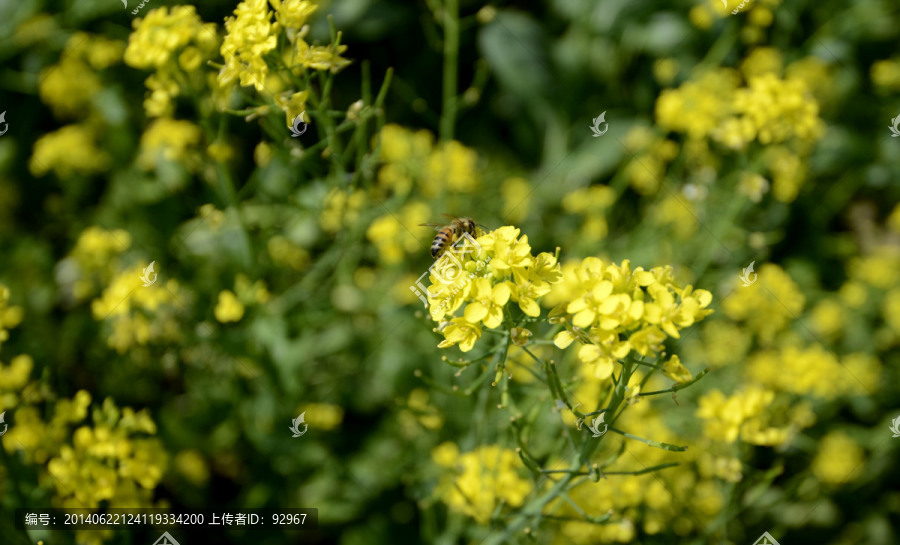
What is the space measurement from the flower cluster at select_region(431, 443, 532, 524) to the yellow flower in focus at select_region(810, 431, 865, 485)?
1862 millimetres

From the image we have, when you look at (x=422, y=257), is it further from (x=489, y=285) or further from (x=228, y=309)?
(x=489, y=285)

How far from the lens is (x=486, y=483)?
90.1 inches

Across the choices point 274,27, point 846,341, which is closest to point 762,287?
point 846,341

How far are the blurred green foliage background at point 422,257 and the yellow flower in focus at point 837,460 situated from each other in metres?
0.02

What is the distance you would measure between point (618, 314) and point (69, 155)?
3.70 m

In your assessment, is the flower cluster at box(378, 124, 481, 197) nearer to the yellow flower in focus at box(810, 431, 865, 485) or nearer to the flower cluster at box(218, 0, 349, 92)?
the flower cluster at box(218, 0, 349, 92)

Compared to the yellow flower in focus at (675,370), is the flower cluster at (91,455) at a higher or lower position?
lower

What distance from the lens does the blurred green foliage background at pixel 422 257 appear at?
235 centimetres

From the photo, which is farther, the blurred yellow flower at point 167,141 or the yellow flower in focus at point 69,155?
the yellow flower in focus at point 69,155

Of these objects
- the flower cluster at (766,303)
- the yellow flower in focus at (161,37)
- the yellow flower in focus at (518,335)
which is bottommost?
the flower cluster at (766,303)

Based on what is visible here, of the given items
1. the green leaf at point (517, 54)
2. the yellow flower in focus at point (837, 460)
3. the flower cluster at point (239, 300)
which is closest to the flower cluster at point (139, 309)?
the flower cluster at point (239, 300)

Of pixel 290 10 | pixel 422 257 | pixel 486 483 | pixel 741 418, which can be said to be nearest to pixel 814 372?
pixel 741 418

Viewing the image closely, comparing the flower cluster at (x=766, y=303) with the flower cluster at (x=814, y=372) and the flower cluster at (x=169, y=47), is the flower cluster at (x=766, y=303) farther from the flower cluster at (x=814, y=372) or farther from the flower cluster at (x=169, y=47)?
the flower cluster at (x=169, y=47)

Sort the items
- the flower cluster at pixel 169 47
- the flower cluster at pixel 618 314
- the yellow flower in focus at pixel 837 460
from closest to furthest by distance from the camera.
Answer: the flower cluster at pixel 618 314, the flower cluster at pixel 169 47, the yellow flower in focus at pixel 837 460
